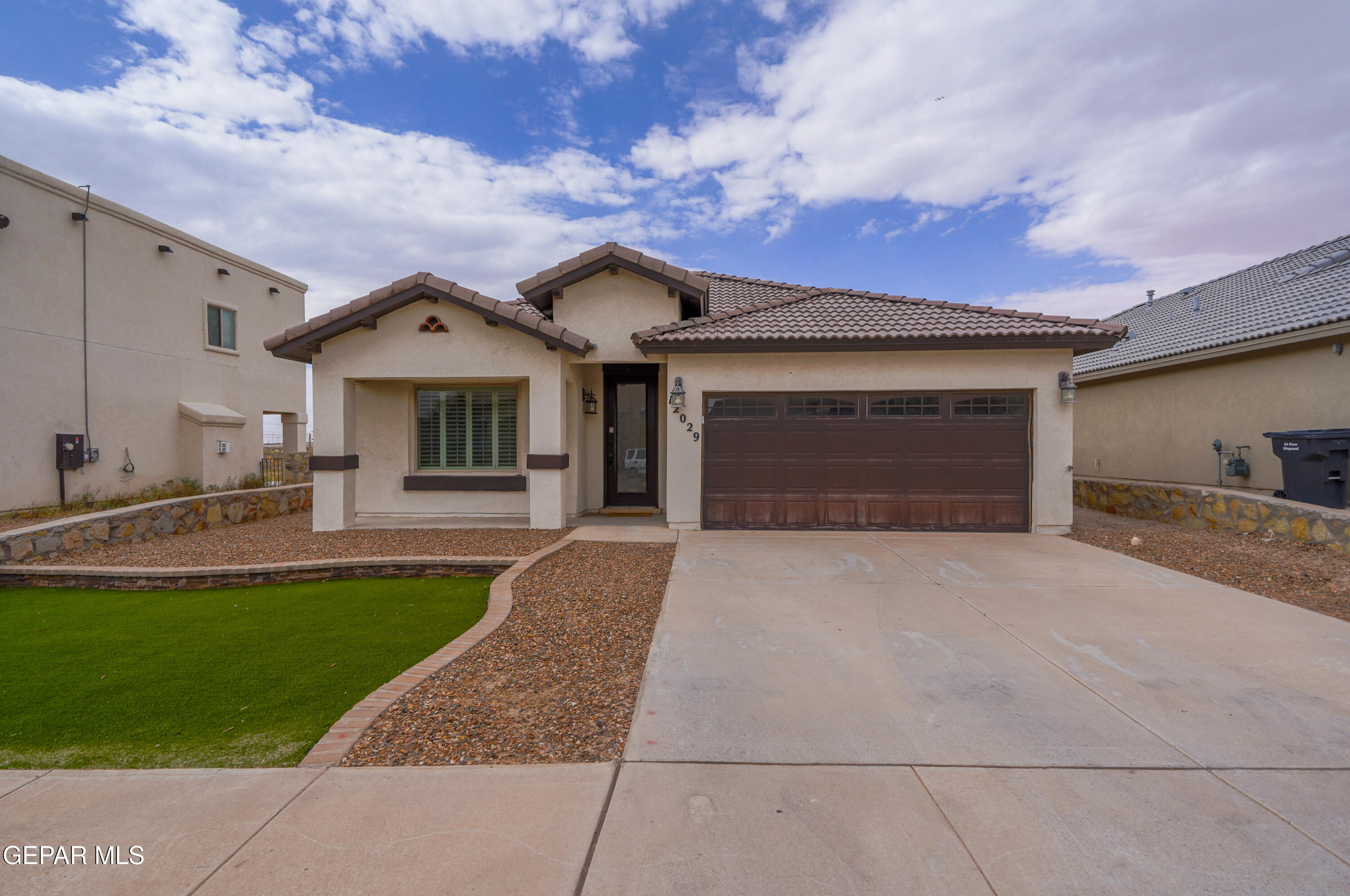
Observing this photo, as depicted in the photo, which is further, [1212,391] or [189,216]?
[189,216]

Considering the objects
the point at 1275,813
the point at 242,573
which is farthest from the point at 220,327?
the point at 1275,813

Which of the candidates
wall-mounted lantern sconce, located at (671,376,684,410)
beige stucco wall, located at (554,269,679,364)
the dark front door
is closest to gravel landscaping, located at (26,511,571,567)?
the dark front door

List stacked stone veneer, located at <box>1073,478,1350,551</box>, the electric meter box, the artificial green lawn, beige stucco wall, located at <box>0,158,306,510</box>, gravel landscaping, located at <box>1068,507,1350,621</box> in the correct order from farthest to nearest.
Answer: the electric meter box
beige stucco wall, located at <box>0,158,306,510</box>
stacked stone veneer, located at <box>1073,478,1350,551</box>
gravel landscaping, located at <box>1068,507,1350,621</box>
the artificial green lawn

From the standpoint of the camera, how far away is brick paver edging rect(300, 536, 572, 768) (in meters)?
3.09

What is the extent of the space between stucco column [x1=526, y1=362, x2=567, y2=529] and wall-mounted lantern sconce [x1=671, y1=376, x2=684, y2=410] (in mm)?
1938

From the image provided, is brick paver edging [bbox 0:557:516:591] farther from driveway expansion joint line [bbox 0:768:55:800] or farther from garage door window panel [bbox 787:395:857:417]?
garage door window panel [bbox 787:395:857:417]

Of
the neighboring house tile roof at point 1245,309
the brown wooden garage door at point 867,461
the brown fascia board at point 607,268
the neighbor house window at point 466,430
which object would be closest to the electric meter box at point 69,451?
the neighbor house window at point 466,430

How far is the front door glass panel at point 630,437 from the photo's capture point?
39.0 ft

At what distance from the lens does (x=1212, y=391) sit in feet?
39.1

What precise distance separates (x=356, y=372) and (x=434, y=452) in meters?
2.18

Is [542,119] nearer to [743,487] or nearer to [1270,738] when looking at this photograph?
[743,487]

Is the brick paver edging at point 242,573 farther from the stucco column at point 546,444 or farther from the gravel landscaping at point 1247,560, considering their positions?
the gravel landscaping at point 1247,560

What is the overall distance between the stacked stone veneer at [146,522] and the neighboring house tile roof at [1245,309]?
18.8 meters

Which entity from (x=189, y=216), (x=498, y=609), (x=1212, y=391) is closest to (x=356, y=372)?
(x=498, y=609)
